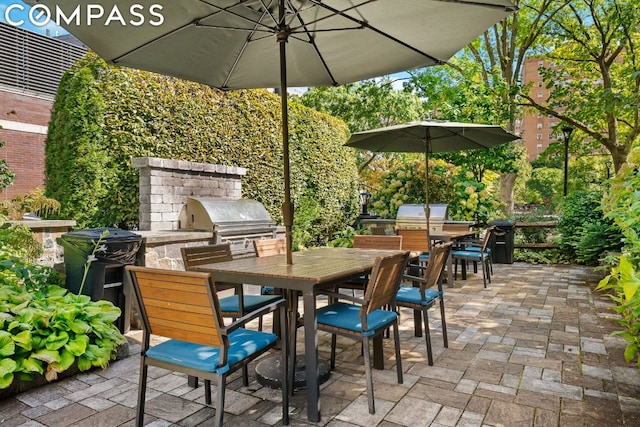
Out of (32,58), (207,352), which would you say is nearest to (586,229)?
(207,352)

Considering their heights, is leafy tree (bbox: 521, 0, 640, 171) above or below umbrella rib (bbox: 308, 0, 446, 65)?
above

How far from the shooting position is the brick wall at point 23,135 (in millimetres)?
11414

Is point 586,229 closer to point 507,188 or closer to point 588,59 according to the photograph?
point 507,188

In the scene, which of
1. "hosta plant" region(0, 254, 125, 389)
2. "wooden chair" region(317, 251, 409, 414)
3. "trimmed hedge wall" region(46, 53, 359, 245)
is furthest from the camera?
"trimmed hedge wall" region(46, 53, 359, 245)

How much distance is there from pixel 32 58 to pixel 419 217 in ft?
39.4

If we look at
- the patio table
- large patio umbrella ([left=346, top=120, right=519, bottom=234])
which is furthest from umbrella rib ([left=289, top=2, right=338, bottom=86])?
large patio umbrella ([left=346, top=120, right=519, bottom=234])

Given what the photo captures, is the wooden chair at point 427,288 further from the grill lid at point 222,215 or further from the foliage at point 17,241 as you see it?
the foliage at point 17,241

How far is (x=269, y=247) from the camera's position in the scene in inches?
153

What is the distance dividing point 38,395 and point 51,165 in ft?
10.8

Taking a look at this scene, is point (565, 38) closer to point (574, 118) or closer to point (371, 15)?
point (574, 118)

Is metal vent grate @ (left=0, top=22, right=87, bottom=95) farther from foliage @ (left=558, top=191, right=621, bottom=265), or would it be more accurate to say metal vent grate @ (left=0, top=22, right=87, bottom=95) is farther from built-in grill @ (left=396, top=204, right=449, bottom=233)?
foliage @ (left=558, top=191, right=621, bottom=265)

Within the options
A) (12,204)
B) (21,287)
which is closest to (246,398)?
(21,287)

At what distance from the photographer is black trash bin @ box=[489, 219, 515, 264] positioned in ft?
27.3

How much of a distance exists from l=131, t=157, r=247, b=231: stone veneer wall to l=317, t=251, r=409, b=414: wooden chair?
10.3ft
